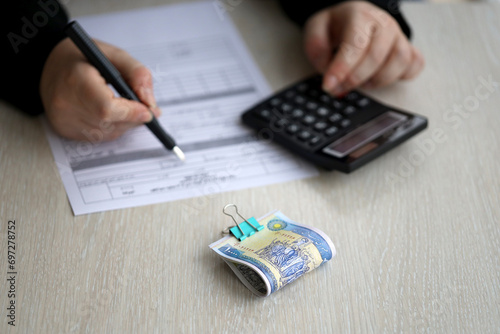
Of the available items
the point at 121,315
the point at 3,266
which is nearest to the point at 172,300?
the point at 121,315

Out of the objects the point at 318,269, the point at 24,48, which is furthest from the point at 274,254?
the point at 24,48

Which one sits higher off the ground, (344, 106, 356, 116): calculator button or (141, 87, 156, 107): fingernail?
(141, 87, 156, 107): fingernail

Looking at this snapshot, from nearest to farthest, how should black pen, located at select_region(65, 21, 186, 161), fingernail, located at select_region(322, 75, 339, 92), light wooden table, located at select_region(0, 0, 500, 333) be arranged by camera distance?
light wooden table, located at select_region(0, 0, 500, 333) → black pen, located at select_region(65, 21, 186, 161) → fingernail, located at select_region(322, 75, 339, 92)

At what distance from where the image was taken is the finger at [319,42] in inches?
26.4

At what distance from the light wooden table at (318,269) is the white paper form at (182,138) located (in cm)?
2

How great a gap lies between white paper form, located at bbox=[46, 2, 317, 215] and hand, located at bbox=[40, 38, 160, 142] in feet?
0.07

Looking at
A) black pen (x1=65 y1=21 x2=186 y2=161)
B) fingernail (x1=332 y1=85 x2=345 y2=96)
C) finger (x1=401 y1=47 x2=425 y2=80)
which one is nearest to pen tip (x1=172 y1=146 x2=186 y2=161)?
black pen (x1=65 y1=21 x2=186 y2=161)

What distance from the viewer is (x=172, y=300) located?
1.38 ft

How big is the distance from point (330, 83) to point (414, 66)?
13 cm

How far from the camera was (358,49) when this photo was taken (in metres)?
0.64

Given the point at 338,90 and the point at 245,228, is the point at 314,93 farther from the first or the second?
the point at 245,228

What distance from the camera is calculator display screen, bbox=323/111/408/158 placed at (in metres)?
0.54

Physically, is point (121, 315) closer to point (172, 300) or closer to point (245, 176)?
point (172, 300)

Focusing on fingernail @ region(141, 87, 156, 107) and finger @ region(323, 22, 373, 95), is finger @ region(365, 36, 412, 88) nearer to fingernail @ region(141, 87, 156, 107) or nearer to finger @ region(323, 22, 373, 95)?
finger @ region(323, 22, 373, 95)
